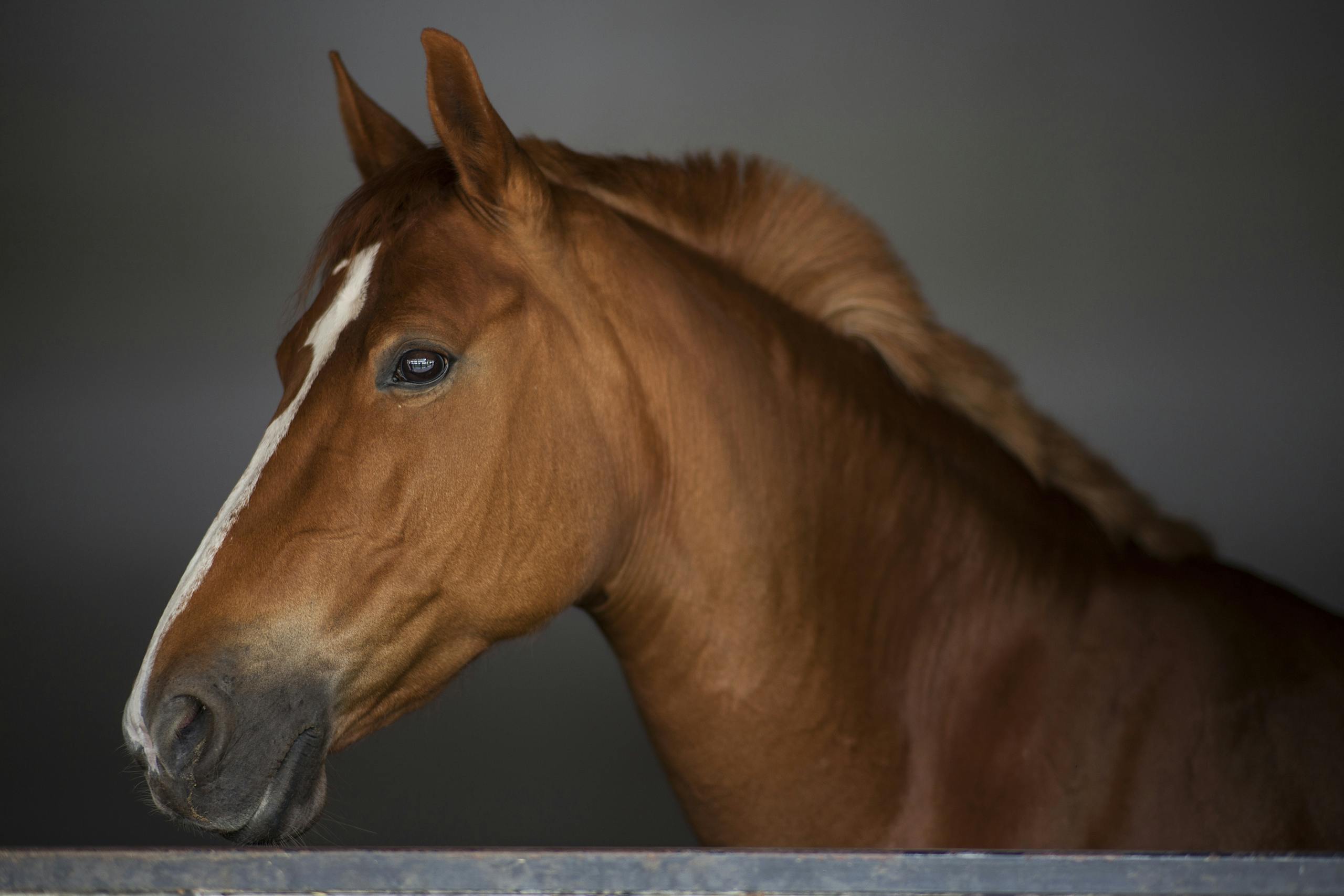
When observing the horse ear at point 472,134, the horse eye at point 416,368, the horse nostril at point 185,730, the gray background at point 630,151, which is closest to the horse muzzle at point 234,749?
the horse nostril at point 185,730

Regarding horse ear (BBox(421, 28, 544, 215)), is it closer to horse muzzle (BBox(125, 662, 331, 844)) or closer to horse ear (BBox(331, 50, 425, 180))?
horse ear (BBox(331, 50, 425, 180))

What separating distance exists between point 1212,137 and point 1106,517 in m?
3.01

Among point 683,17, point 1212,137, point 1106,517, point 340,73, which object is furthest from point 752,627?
point 1212,137

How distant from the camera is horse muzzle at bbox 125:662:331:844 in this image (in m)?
1.16

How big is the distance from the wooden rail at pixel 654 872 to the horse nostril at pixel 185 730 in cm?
25

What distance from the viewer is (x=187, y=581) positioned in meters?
1.21

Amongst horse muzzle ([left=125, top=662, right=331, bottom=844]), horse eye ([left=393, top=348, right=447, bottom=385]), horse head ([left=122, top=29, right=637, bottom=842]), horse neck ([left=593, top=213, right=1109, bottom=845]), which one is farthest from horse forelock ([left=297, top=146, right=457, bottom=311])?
horse muzzle ([left=125, top=662, right=331, bottom=844])

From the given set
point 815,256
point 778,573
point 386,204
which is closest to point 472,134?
point 386,204

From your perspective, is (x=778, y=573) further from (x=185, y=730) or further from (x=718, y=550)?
(x=185, y=730)

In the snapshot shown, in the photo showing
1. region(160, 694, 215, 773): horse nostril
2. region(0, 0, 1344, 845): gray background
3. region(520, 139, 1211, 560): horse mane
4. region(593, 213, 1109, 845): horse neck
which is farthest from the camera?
region(0, 0, 1344, 845): gray background

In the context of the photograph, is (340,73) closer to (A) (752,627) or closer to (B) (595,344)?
(B) (595,344)

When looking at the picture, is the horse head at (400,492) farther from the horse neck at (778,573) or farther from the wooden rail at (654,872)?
the wooden rail at (654,872)

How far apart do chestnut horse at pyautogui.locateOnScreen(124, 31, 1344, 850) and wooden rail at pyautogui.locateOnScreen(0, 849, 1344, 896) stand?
29 centimetres

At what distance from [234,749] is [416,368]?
502 mm
